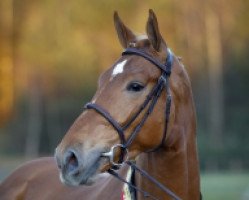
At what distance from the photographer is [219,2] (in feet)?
100

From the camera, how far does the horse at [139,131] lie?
378cm

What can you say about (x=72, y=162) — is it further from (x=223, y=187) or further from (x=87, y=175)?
(x=223, y=187)

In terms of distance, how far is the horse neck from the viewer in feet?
14.0

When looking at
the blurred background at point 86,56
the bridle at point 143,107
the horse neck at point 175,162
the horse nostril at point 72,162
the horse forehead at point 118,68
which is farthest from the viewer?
the blurred background at point 86,56

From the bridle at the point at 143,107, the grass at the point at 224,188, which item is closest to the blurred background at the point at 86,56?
the grass at the point at 224,188

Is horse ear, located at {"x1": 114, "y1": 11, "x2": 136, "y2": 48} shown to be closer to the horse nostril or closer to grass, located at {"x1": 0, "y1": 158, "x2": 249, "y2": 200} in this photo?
the horse nostril

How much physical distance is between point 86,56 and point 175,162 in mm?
26242

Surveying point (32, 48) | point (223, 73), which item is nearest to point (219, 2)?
point (223, 73)

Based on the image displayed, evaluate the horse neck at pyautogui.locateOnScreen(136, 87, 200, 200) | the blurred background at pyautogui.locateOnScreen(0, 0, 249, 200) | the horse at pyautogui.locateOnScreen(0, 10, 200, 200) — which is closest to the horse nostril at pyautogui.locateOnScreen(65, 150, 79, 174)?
the horse at pyautogui.locateOnScreen(0, 10, 200, 200)

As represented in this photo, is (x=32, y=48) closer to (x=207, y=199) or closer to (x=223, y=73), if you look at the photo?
(x=223, y=73)

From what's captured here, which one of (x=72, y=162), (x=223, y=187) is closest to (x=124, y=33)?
(x=72, y=162)

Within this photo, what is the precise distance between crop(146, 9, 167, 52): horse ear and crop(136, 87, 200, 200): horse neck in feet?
1.40

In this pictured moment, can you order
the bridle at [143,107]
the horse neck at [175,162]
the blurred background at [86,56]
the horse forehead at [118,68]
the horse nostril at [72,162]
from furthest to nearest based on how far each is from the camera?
the blurred background at [86,56], the horse neck at [175,162], the horse forehead at [118,68], the bridle at [143,107], the horse nostril at [72,162]

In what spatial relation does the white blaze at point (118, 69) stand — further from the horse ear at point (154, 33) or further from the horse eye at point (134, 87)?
the horse ear at point (154, 33)
